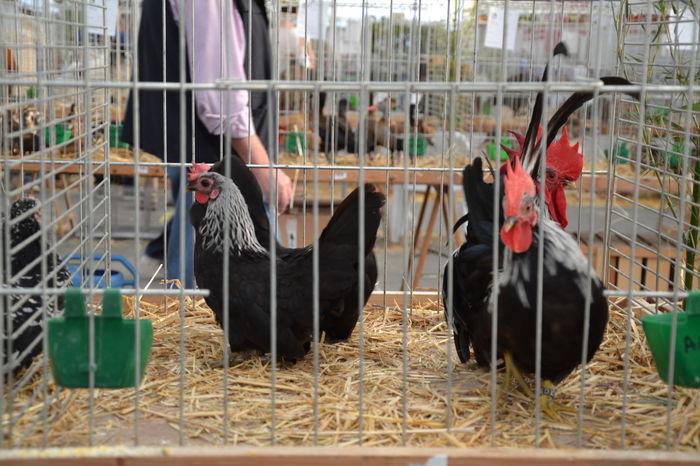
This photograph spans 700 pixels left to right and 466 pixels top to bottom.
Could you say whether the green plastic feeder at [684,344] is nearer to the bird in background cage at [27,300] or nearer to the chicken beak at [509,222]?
the chicken beak at [509,222]

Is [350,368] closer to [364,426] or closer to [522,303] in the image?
[364,426]

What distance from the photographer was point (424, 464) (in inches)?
64.7

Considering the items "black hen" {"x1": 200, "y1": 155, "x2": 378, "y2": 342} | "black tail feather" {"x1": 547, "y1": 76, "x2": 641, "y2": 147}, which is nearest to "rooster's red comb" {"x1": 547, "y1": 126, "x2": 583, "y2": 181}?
"black tail feather" {"x1": 547, "y1": 76, "x2": 641, "y2": 147}

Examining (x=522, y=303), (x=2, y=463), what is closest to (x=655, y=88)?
(x=522, y=303)

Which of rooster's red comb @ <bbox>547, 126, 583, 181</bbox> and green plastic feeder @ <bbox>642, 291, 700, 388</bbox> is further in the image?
rooster's red comb @ <bbox>547, 126, 583, 181</bbox>

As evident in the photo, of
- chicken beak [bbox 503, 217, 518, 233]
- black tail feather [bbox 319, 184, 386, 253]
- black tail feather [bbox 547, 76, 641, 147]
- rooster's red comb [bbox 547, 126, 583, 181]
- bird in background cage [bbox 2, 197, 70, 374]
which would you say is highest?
black tail feather [bbox 547, 76, 641, 147]

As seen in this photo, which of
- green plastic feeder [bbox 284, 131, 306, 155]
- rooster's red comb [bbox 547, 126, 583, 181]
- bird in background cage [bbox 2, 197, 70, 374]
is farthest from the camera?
green plastic feeder [bbox 284, 131, 306, 155]

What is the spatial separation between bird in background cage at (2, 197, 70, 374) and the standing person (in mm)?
640

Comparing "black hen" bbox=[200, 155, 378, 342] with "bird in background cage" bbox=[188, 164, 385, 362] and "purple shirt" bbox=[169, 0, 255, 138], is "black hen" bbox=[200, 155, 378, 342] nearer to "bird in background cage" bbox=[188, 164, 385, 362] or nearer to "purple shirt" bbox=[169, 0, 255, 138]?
"bird in background cage" bbox=[188, 164, 385, 362]

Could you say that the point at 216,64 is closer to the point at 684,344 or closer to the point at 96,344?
the point at 96,344

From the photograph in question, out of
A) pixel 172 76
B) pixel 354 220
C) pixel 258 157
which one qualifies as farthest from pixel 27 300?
pixel 172 76

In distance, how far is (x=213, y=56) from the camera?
3188 mm

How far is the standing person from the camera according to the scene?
3178 millimetres

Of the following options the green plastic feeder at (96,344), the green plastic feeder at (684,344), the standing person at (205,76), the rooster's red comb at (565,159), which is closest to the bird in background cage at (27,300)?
the green plastic feeder at (96,344)
